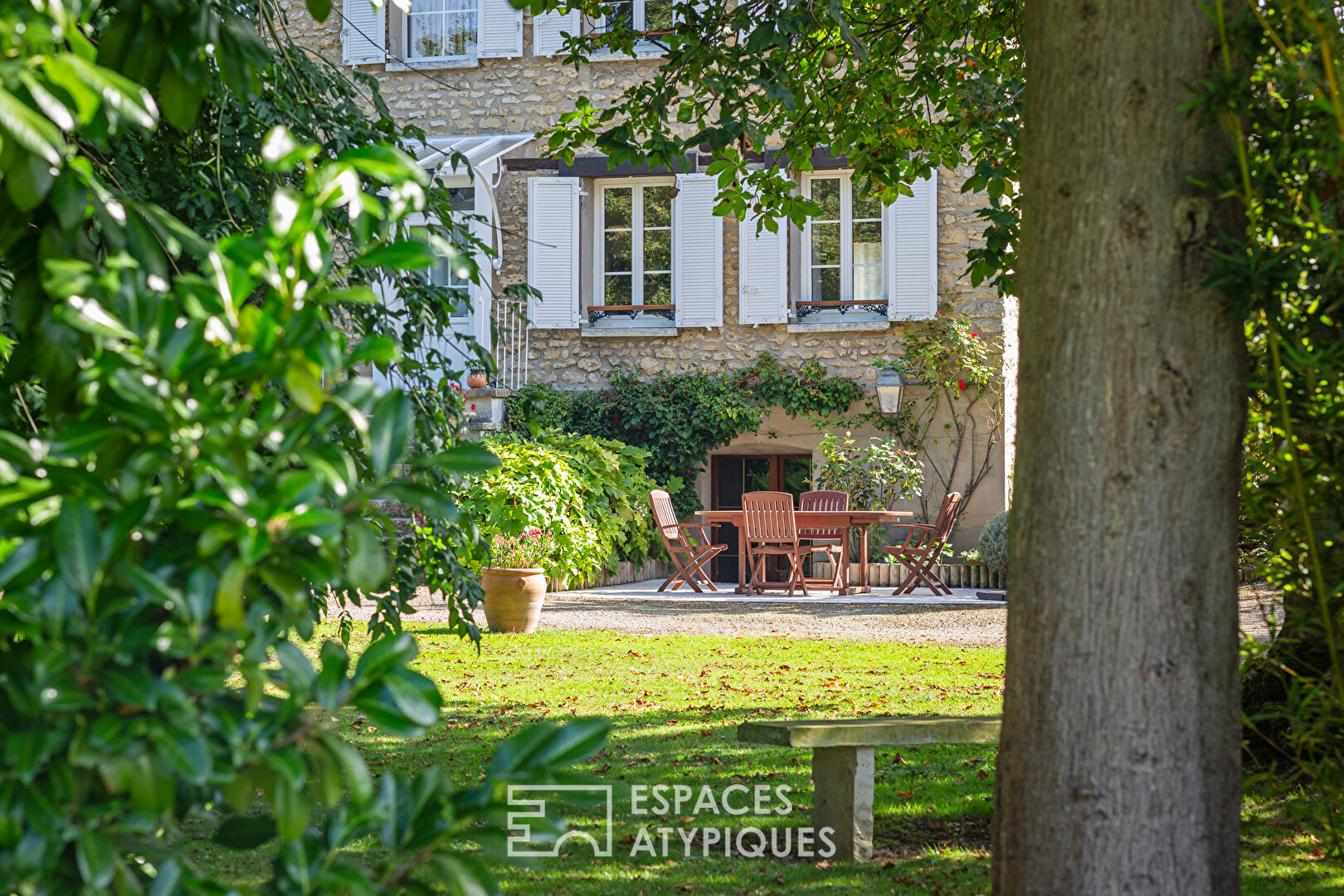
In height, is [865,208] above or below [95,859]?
above

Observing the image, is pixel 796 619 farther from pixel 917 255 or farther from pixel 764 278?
pixel 917 255

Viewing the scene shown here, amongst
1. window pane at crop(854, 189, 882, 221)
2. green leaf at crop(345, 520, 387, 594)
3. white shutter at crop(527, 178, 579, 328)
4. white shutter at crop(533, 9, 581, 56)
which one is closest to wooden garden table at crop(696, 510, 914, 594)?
white shutter at crop(527, 178, 579, 328)

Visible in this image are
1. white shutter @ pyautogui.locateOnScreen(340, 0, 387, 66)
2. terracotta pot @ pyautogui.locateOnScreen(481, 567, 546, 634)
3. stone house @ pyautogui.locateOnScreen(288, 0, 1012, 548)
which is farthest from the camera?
white shutter @ pyautogui.locateOnScreen(340, 0, 387, 66)

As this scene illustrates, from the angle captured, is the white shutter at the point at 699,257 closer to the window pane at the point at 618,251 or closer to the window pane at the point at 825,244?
the window pane at the point at 618,251

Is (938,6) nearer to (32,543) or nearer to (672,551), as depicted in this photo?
(32,543)

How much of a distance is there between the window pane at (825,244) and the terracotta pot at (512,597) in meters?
6.55

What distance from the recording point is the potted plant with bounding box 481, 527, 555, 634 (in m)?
7.32

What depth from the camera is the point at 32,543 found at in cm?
79

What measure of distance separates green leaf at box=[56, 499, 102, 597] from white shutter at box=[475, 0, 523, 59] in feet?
43.1

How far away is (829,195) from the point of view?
41.3 feet

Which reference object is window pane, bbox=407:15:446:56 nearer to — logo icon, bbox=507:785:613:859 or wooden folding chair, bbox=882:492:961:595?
wooden folding chair, bbox=882:492:961:595

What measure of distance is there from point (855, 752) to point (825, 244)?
10.3 meters

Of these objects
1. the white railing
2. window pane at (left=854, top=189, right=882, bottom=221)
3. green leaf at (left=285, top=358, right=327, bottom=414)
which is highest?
window pane at (left=854, top=189, right=882, bottom=221)

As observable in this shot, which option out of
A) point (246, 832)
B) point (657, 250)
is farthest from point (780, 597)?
point (246, 832)
